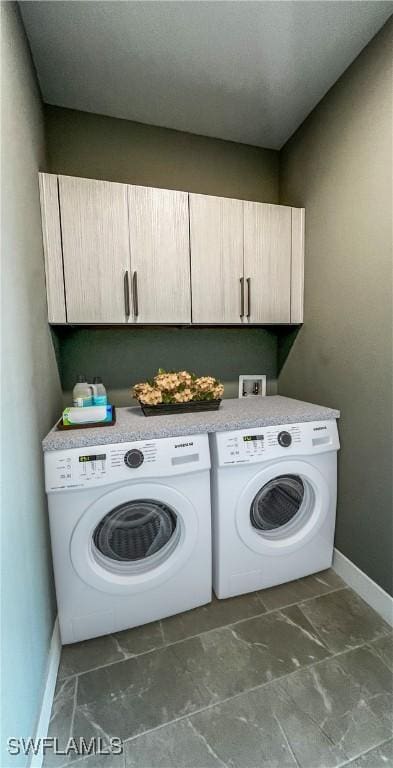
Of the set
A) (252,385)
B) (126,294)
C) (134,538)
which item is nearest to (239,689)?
(134,538)

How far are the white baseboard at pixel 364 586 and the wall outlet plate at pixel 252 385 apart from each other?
1.06 m

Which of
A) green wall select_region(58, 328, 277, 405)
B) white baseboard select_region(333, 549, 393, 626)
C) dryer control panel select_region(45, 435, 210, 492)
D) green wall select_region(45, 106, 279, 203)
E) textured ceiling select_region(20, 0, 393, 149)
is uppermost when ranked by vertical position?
textured ceiling select_region(20, 0, 393, 149)

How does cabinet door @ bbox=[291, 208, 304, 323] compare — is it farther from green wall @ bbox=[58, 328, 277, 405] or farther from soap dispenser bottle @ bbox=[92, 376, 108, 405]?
soap dispenser bottle @ bbox=[92, 376, 108, 405]

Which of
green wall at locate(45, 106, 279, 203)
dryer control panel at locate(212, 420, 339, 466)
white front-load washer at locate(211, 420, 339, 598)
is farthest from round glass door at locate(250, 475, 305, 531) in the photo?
green wall at locate(45, 106, 279, 203)

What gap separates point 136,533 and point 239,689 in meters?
0.68

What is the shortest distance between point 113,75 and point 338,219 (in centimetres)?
132

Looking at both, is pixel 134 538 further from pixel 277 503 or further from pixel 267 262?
pixel 267 262

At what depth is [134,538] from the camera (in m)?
1.33

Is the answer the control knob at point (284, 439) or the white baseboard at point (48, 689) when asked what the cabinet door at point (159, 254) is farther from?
the white baseboard at point (48, 689)

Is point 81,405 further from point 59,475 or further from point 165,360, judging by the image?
point 165,360

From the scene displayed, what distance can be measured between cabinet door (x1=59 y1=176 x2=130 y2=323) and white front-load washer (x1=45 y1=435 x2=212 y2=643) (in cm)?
73

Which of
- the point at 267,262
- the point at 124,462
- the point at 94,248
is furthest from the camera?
the point at 267,262

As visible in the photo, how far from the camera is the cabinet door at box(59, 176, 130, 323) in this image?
4.58 ft

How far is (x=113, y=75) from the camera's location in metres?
1.41
